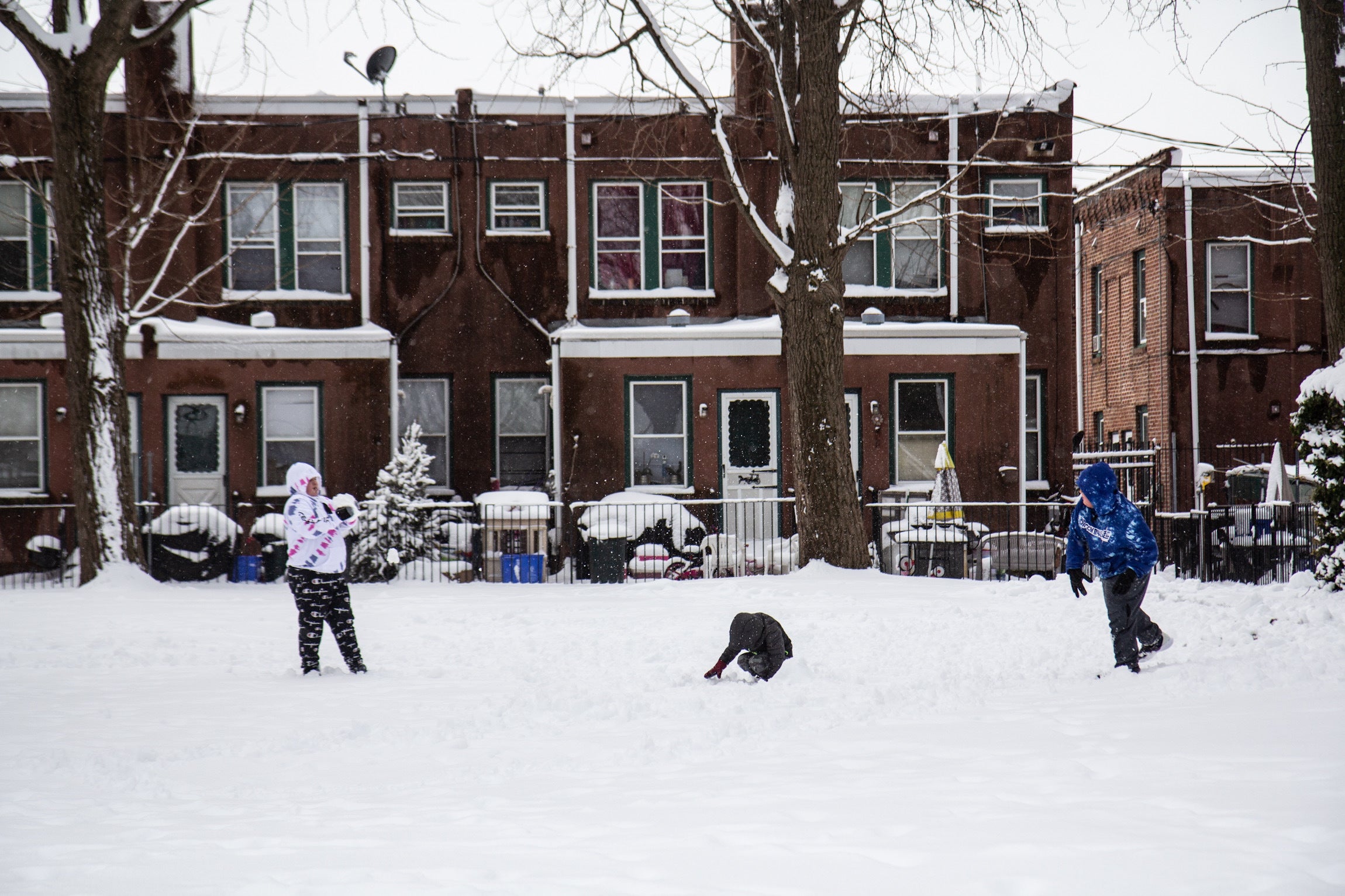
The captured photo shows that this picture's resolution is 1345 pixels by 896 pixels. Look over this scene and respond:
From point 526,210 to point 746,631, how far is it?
15677 millimetres

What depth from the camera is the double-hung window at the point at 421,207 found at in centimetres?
2239

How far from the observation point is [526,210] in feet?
73.9

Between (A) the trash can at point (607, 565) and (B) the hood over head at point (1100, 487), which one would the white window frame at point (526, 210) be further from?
(B) the hood over head at point (1100, 487)

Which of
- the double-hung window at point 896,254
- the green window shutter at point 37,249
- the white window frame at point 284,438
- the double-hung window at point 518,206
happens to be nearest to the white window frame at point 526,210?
the double-hung window at point 518,206

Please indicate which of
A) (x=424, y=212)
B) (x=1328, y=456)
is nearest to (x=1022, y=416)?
(x=1328, y=456)

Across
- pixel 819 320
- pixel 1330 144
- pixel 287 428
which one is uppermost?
pixel 1330 144

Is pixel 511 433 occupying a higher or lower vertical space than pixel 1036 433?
higher

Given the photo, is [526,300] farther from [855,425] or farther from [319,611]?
[319,611]

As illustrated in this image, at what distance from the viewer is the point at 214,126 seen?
21828mm

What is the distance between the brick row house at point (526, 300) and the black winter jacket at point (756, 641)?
42.1 ft

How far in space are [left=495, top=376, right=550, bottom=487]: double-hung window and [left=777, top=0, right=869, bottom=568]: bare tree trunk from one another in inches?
311

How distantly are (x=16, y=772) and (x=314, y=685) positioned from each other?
9.41ft

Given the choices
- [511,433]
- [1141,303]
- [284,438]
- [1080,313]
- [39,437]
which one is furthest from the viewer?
[1080,313]

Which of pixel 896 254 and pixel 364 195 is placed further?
pixel 896 254
